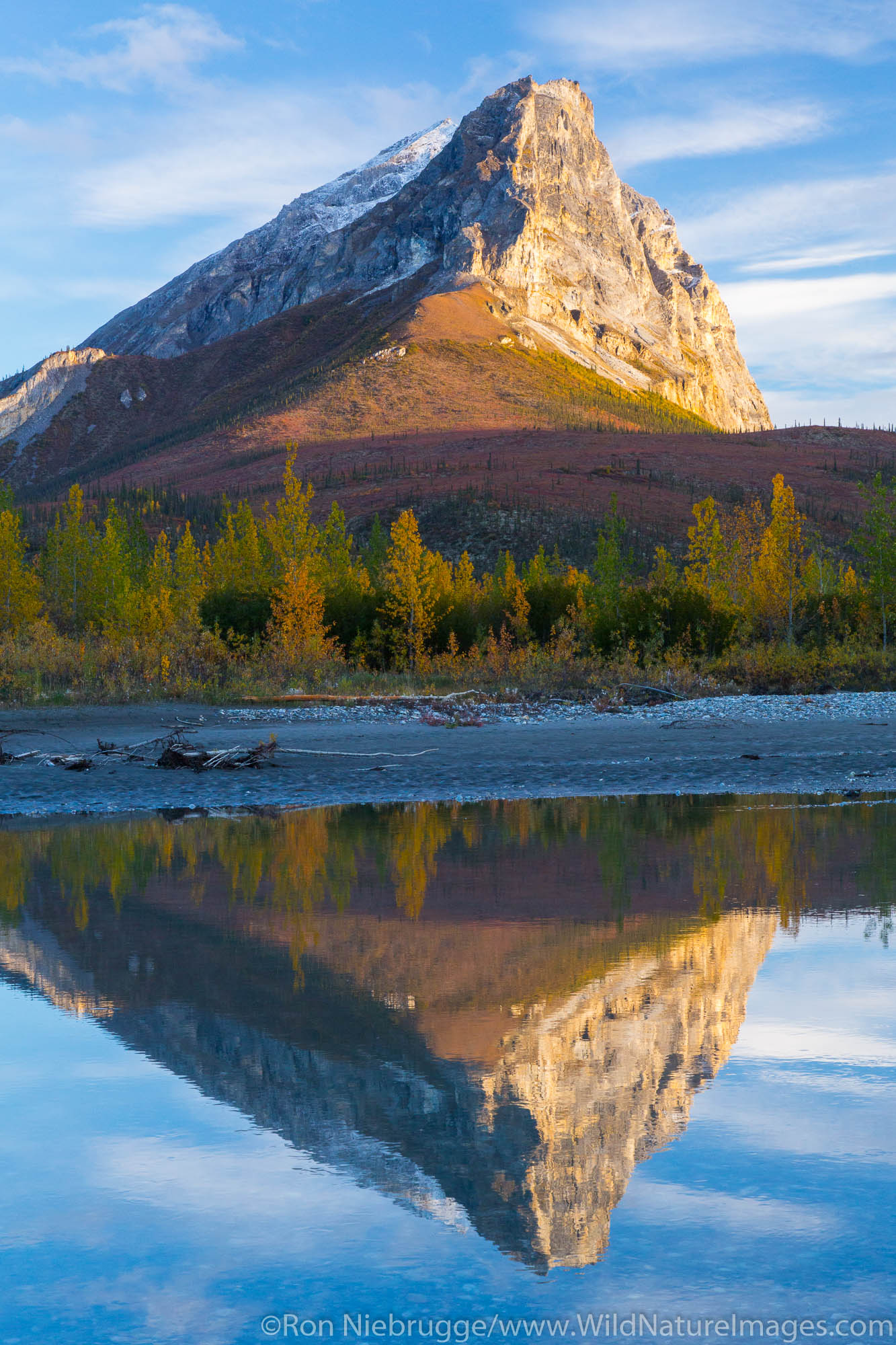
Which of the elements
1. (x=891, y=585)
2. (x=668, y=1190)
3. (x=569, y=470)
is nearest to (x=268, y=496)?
(x=569, y=470)

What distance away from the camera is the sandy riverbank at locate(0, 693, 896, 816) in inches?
572

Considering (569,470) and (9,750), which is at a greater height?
(569,470)

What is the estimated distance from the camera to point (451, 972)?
6.13m

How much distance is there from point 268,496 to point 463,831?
107 meters

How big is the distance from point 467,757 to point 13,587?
25.7 meters

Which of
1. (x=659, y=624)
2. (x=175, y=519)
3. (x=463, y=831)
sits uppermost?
(x=175, y=519)

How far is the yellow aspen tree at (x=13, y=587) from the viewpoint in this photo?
3834 cm

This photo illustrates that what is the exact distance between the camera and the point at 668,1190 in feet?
11.4

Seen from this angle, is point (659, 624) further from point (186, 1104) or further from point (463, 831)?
point (186, 1104)

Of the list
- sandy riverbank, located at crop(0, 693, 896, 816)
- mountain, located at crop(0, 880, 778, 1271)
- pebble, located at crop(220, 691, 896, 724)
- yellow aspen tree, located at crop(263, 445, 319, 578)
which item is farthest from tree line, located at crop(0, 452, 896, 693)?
mountain, located at crop(0, 880, 778, 1271)

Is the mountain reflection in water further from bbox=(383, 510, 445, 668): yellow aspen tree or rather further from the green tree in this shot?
the green tree

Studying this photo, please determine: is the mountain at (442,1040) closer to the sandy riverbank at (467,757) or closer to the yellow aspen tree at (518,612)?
the sandy riverbank at (467,757)

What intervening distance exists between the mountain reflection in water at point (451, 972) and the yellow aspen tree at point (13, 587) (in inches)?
1130

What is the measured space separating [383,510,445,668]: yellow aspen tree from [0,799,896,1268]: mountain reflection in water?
22.4m
